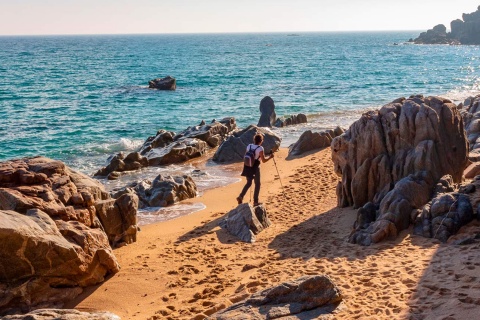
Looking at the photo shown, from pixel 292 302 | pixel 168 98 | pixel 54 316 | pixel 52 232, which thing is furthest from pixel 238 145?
pixel 168 98

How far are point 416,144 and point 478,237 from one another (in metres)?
3.18

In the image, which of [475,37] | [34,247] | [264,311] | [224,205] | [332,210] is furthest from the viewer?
[475,37]

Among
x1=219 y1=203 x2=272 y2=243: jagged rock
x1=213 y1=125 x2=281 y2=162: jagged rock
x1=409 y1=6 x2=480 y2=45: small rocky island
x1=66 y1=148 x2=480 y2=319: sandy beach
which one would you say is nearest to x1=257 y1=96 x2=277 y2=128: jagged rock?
x1=213 y1=125 x2=281 y2=162: jagged rock

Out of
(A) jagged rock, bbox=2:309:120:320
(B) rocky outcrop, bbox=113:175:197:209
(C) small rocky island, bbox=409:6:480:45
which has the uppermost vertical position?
(C) small rocky island, bbox=409:6:480:45

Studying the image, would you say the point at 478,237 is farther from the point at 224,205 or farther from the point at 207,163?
the point at 207,163

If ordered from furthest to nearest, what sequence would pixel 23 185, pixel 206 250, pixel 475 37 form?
pixel 475 37 < pixel 206 250 < pixel 23 185

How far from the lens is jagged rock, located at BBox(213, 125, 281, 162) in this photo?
2319cm

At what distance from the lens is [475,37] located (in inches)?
5546

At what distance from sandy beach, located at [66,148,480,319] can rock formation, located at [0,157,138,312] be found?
462 mm

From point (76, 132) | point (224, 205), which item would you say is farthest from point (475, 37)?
point (224, 205)

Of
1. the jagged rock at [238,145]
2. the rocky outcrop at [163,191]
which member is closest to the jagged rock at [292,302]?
the rocky outcrop at [163,191]

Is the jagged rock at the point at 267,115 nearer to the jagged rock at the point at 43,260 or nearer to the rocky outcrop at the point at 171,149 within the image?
the rocky outcrop at the point at 171,149

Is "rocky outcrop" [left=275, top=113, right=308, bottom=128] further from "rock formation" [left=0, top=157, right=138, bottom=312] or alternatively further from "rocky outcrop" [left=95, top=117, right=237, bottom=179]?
"rock formation" [left=0, top=157, right=138, bottom=312]

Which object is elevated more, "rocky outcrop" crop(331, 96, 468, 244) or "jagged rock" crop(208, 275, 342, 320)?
"rocky outcrop" crop(331, 96, 468, 244)
